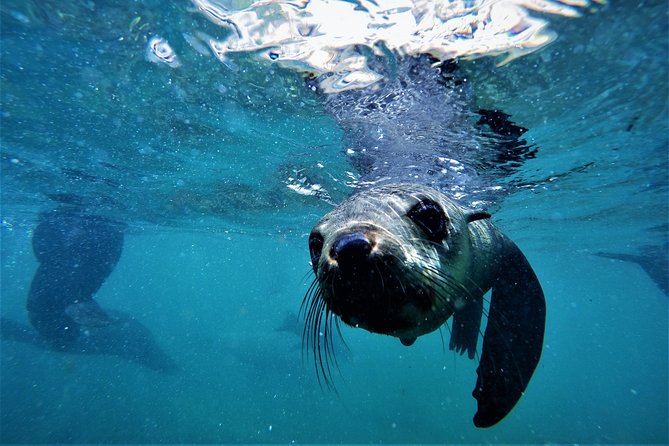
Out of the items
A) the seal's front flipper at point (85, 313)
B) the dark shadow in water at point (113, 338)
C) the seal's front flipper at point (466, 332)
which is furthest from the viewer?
the dark shadow in water at point (113, 338)

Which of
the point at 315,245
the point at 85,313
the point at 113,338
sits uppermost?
the point at 315,245

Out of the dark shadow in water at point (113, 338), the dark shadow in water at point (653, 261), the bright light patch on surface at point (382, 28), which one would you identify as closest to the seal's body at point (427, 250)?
the bright light patch on surface at point (382, 28)

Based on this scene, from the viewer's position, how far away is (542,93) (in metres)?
5.59

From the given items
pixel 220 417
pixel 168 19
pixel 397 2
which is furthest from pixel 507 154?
pixel 220 417

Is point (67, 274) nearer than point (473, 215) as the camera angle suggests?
No

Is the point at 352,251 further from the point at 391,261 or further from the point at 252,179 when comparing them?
the point at 252,179

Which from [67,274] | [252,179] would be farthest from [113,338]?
[252,179]

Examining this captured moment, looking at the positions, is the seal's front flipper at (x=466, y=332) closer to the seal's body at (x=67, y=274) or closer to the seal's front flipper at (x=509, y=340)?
the seal's front flipper at (x=509, y=340)

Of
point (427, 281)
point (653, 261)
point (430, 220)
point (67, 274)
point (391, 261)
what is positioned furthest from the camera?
point (653, 261)

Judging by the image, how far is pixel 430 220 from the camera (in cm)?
229

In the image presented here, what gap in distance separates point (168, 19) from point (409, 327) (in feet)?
17.6

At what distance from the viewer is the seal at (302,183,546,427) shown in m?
1.56

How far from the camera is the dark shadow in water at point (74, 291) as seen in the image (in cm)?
1572

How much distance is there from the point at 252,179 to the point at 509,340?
10520mm
